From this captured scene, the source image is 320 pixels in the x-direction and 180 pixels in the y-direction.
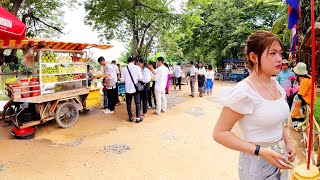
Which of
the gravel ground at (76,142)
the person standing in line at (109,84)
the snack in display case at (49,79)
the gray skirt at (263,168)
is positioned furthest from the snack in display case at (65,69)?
the gray skirt at (263,168)

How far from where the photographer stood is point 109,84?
860 centimetres

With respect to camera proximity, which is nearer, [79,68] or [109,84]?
[79,68]

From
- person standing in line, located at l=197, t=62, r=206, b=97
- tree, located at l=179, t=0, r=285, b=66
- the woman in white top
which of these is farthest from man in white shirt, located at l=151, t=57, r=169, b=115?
tree, located at l=179, t=0, r=285, b=66

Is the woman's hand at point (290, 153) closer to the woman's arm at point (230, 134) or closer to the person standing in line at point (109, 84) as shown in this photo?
the woman's arm at point (230, 134)

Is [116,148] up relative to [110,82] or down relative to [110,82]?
down

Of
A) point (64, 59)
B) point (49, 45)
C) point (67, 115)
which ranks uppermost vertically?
point (49, 45)

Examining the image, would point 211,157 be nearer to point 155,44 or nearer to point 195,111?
point 195,111

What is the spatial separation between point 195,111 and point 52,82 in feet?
16.0

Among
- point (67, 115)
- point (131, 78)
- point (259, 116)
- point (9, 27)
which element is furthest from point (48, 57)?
point (259, 116)

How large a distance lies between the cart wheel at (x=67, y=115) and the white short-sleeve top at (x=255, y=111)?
5934 mm

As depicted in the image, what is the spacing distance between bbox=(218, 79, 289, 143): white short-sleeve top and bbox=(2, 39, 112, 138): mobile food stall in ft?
18.1

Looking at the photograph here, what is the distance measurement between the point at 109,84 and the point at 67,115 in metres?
2.03

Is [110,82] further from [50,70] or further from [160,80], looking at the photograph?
[50,70]

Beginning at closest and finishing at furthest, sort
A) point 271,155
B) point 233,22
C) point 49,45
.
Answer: point 271,155, point 49,45, point 233,22
